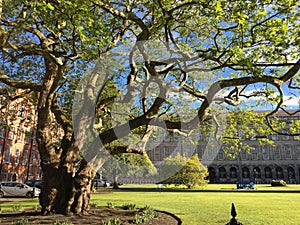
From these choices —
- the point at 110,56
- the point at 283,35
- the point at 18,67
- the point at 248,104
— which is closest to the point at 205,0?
the point at 283,35

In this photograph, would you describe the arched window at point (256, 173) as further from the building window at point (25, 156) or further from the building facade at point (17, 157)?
the building window at point (25, 156)

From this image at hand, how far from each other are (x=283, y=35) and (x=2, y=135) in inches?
1655

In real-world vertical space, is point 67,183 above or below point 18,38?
below

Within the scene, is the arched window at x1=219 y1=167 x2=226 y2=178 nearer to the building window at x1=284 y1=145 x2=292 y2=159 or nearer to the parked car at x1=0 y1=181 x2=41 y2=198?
the building window at x1=284 y1=145 x2=292 y2=159

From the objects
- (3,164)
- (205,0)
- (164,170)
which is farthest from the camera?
(164,170)

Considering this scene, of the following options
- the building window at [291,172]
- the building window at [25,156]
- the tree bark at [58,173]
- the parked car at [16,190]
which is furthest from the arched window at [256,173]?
the tree bark at [58,173]

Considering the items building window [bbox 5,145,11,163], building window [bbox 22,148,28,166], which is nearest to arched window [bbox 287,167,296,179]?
building window [bbox 22,148,28,166]

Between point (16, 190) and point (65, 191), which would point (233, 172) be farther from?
point (65, 191)

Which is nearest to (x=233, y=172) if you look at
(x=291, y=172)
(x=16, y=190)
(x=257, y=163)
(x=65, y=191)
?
(x=257, y=163)

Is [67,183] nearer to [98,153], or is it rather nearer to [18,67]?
[98,153]

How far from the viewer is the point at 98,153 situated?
1070cm

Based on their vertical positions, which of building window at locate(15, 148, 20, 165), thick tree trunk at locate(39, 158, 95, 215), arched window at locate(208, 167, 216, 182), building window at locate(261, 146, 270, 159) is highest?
building window at locate(261, 146, 270, 159)

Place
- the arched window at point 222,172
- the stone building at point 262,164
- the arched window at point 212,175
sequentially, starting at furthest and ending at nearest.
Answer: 1. the arched window at point 212,175
2. the arched window at point 222,172
3. the stone building at point 262,164

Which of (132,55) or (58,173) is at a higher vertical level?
(132,55)
